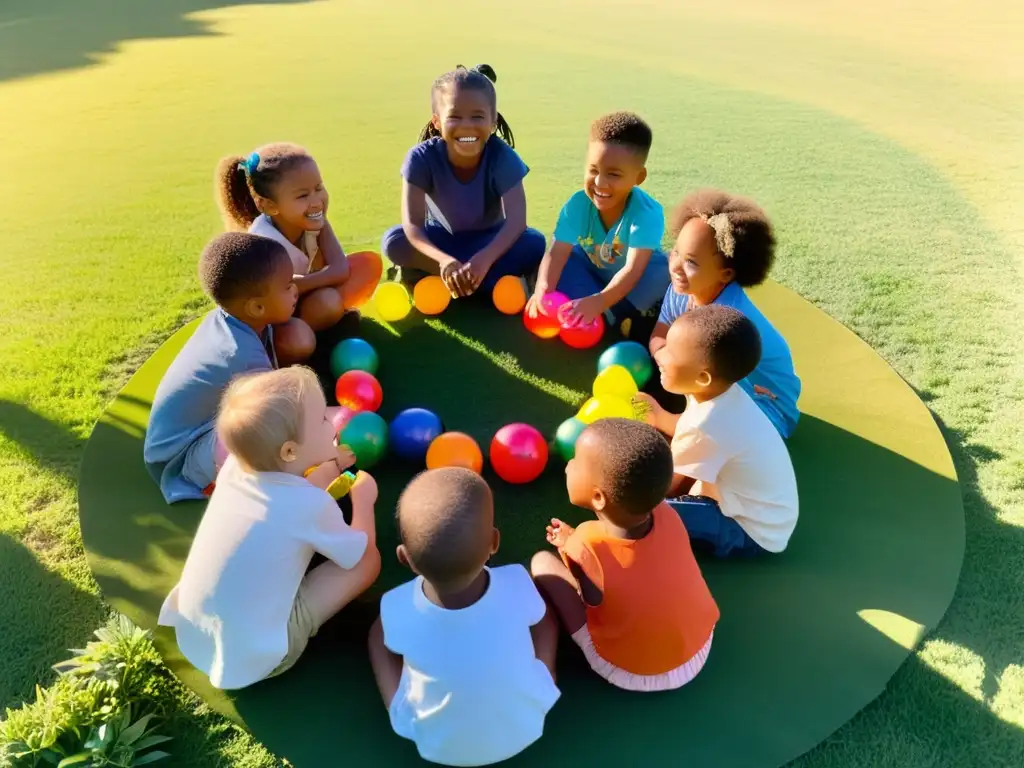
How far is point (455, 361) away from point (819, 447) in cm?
214

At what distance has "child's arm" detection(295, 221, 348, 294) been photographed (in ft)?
15.1

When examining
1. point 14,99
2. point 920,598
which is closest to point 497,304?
point 920,598

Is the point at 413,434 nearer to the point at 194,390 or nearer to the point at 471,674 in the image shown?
the point at 194,390

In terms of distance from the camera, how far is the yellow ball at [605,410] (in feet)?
12.2

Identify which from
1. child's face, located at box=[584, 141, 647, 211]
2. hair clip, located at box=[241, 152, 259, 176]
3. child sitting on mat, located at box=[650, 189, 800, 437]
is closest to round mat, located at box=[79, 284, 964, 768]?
child sitting on mat, located at box=[650, 189, 800, 437]

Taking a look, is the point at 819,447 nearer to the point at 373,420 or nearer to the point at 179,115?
the point at 373,420

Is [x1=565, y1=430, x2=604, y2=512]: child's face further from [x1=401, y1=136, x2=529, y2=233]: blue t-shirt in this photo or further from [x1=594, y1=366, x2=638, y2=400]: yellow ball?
[x1=401, y1=136, x2=529, y2=233]: blue t-shirt

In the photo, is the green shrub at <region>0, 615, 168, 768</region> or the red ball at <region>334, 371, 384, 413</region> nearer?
the green shrub at <region>0, 615, 168, 768</region>

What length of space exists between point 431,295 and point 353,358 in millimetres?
834

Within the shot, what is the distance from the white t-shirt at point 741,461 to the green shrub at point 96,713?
7.37ft

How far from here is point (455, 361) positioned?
459 cm

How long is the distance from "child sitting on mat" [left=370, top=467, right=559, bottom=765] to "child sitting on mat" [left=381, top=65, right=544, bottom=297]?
2703 millimetres

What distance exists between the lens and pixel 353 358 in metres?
4.31

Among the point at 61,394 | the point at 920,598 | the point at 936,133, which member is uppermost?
the point at 936,133
